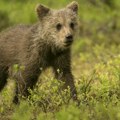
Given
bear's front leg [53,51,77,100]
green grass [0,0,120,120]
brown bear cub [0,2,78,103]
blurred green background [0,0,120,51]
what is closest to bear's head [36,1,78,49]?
brown bear cub [0,2,78,103]

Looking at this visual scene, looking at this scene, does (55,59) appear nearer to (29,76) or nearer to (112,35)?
(29,76)

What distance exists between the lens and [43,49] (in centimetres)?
968

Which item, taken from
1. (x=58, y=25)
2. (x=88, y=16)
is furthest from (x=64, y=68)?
(x=88, y=16)

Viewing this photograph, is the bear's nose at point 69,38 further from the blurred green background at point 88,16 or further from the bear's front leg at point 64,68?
the blurred green background at point 88,16

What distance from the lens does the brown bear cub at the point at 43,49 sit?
31.0 feet

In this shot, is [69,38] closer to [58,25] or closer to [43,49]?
[58,25]

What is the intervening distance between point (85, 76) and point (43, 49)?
1.16m

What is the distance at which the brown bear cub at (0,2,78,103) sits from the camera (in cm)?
944

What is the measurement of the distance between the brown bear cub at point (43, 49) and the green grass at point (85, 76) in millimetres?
218

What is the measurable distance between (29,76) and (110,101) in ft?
4.86

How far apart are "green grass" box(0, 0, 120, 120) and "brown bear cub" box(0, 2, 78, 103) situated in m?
0.22

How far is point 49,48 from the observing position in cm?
971

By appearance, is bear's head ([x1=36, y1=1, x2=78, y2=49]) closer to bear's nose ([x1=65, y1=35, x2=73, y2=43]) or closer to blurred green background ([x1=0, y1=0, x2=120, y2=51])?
bear's nose ([x1=65, y1=35, x2=73, y2=43])

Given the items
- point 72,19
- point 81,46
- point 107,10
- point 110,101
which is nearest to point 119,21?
point 107,10
